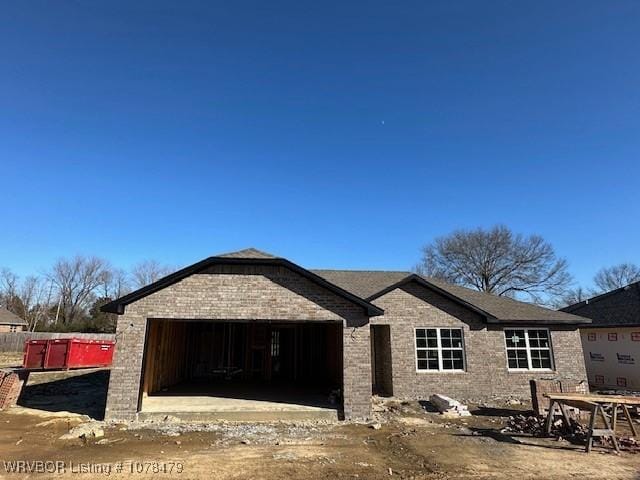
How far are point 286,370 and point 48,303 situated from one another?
61061mm

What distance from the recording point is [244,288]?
38.1ft

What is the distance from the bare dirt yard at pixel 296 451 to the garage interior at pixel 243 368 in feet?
3.89

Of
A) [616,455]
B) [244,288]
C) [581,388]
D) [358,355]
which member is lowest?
[616,455]

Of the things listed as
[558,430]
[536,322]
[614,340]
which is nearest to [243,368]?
[558,430]

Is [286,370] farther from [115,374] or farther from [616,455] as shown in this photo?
[616,455]

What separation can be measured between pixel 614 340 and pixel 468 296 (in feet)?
26.6

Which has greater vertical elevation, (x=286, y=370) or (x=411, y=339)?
(x=411, y=339)

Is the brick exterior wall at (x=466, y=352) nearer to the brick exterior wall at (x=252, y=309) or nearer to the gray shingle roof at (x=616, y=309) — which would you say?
the brick exterior wall at (x=252, y=309)

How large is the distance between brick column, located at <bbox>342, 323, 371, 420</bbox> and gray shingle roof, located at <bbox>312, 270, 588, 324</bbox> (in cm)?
395

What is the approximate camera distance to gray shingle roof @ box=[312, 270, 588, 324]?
16.1 meters

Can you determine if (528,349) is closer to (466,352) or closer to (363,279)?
(466,352)

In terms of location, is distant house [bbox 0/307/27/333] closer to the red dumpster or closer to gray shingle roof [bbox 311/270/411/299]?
the red dumpster

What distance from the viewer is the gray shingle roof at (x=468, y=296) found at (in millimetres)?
16062

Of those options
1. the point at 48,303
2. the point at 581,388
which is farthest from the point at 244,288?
the point at 48,303
